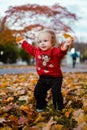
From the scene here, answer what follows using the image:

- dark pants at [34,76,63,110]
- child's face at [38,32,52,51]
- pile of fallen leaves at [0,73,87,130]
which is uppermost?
child's face at [38,32,52,51]

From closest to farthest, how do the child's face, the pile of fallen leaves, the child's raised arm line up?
1. the pile of fallen leaves
2. the child's raised arm
3. the child's face

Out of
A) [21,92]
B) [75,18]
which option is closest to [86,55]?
[75,18]

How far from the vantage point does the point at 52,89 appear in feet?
19.6

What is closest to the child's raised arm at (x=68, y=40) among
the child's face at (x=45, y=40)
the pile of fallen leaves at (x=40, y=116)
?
the child's face at (x=45, y=40)

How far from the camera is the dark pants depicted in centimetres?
595

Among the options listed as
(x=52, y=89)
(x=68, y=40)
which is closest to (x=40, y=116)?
(x=52, y=89)

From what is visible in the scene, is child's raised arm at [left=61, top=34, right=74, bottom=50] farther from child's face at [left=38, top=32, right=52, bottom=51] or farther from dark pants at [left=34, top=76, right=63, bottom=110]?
dark pants at [left=34, top=76, right=63, bottom=110]

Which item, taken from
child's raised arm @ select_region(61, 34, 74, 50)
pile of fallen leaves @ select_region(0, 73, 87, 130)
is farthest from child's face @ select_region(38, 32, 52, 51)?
pile of fallen leaves @ select_region(0, 73, 87, 130)

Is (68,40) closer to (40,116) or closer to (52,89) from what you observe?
(52,89)

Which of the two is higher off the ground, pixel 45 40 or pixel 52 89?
pixel 45 40

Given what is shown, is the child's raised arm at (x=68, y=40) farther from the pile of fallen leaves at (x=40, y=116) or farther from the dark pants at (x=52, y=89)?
the pile of fallen leaves at (x=40, y=116)

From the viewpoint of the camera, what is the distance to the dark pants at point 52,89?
595 cm

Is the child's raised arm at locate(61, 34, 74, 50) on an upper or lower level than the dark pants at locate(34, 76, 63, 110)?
upper

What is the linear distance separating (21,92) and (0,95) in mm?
432
